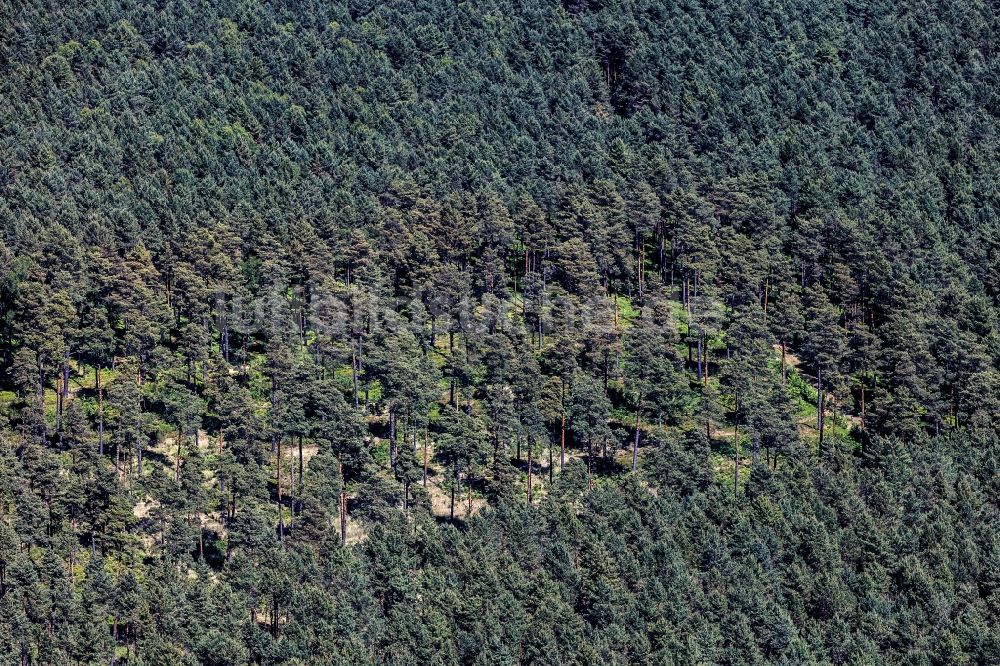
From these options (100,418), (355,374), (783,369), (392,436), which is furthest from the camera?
(783,369)

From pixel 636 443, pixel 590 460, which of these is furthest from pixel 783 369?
pixel 590 460

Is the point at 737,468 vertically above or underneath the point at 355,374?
underneath

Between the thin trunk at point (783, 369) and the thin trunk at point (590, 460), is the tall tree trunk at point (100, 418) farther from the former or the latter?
the thin trunk at point (783, 369)

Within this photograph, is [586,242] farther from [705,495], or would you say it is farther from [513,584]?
[513,584]

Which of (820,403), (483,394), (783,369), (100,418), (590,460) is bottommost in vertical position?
(590,460)

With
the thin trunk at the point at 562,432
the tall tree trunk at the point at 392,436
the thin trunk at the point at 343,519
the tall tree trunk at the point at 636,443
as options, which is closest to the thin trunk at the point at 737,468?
the tall tree trunk at the point at 636,443

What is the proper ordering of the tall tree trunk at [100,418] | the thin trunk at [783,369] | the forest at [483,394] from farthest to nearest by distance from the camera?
1. the thin trunk at [783,369]
2. the tall tree trunk at [100,418]
3. the forest at [483,394]

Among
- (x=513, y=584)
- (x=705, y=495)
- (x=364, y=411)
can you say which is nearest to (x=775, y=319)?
(x=705, y=495)

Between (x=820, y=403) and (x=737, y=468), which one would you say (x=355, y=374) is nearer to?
(x=737, y=468)
